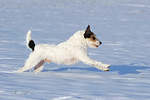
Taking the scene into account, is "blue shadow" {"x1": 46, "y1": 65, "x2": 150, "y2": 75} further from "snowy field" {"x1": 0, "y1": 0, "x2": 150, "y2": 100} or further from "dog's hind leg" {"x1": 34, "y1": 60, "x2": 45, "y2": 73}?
"dog's hind leg" {"x1": 34, "y1": 60, "x2": 45, "y2": 73}

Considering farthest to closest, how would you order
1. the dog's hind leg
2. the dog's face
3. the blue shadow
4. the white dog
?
the blue shadow < the dog's hind leg < the dog's face < the white dog

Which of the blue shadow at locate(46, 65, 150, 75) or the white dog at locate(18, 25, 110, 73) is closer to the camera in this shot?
the white dog at locate(18, 25, 110, 73)

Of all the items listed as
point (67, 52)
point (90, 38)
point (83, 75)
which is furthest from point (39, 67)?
point (90, 38)

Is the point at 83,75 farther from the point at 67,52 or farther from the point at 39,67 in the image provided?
the point at 39,67

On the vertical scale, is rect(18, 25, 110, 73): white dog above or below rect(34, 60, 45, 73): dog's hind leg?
above

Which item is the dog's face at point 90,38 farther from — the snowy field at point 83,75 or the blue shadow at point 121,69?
the blue shadow at point 121,69

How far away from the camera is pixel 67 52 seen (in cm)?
585

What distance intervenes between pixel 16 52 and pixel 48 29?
6.34m

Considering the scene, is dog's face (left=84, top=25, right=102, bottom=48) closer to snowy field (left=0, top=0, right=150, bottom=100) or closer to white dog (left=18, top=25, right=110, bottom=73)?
white dog (left=18, top=25, right=110, bottom=73)

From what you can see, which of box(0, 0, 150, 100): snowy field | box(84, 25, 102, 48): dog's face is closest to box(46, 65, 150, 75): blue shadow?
box(0, 0, 150, 100): snowy field

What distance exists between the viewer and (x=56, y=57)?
19.1ft

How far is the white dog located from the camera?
18.9ft

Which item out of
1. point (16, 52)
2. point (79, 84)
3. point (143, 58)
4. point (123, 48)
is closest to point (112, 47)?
point (123, 48)

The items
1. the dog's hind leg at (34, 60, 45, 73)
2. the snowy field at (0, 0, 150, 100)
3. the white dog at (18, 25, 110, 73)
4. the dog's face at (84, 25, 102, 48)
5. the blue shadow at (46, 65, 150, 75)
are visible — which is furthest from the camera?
the blue shadow at (46, 65, 150, 75)
